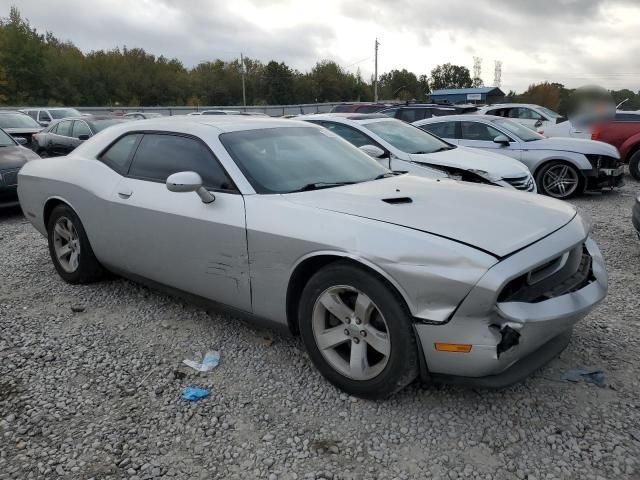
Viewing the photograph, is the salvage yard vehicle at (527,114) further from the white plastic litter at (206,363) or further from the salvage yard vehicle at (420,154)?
the white plastic litter at (206,363)

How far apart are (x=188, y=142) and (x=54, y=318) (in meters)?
1.73

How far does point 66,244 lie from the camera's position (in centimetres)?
462

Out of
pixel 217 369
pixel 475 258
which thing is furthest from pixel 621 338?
pixel 217 369

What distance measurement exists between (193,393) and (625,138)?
35.0 ft

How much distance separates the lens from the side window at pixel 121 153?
400 centimetres

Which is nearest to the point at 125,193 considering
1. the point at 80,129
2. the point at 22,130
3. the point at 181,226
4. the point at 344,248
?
the point at 181,226

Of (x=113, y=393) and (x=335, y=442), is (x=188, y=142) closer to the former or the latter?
(x=113, y=393)

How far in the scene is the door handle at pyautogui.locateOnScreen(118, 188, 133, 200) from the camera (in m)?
3.79

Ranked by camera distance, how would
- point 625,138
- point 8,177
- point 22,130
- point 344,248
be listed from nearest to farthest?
point 344,248 → point 8,177 → point 625,138 → point 22,130

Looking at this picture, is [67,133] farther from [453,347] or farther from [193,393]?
[453,347]

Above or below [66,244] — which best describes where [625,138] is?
above

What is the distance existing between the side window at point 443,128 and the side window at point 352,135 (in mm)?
2819

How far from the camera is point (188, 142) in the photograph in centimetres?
360

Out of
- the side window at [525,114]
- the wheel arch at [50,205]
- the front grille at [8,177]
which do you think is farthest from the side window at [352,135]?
the side window at [525,114]
